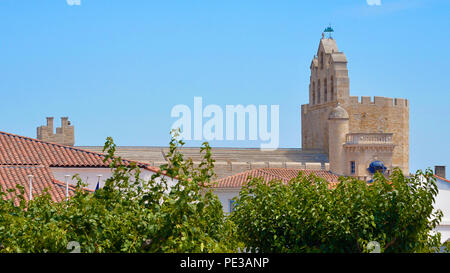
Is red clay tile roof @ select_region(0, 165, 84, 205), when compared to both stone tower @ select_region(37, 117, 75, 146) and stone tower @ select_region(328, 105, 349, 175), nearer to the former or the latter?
stone tower @ select_region(37, 117, 75, 146)

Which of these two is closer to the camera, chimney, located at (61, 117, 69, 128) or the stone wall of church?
chimney, located at (61, 117, 69, 128)

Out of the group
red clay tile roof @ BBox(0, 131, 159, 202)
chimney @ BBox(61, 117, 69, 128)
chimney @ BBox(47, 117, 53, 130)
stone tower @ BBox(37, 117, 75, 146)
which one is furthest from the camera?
chimney @ BBox(47, 117, 53, 130)

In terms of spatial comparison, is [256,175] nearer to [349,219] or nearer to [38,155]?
[38,155]

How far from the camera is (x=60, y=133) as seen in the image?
74.6 metres

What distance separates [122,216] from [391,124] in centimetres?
7162

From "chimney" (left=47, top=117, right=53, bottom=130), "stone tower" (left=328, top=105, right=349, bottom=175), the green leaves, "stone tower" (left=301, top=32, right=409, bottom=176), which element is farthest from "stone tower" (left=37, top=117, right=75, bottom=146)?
the green leaves

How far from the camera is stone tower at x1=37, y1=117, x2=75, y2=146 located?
74.4m

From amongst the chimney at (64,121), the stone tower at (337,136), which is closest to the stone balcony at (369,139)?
the stone tower at (337,136)

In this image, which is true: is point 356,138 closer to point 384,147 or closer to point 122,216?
point 384,147

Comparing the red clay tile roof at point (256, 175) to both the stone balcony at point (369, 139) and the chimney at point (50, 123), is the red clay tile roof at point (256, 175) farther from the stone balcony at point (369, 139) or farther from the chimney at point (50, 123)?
the chimney at point (50, 123)

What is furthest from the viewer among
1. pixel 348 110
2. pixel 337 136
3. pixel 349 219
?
pixel 348 110

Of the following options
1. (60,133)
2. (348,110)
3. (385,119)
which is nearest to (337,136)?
(348,110)

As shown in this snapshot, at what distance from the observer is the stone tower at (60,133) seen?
74375 mm

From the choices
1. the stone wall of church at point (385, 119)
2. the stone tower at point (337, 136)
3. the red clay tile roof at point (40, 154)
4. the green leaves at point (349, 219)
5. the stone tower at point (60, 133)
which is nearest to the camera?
the green leaves at point (349, 219)
